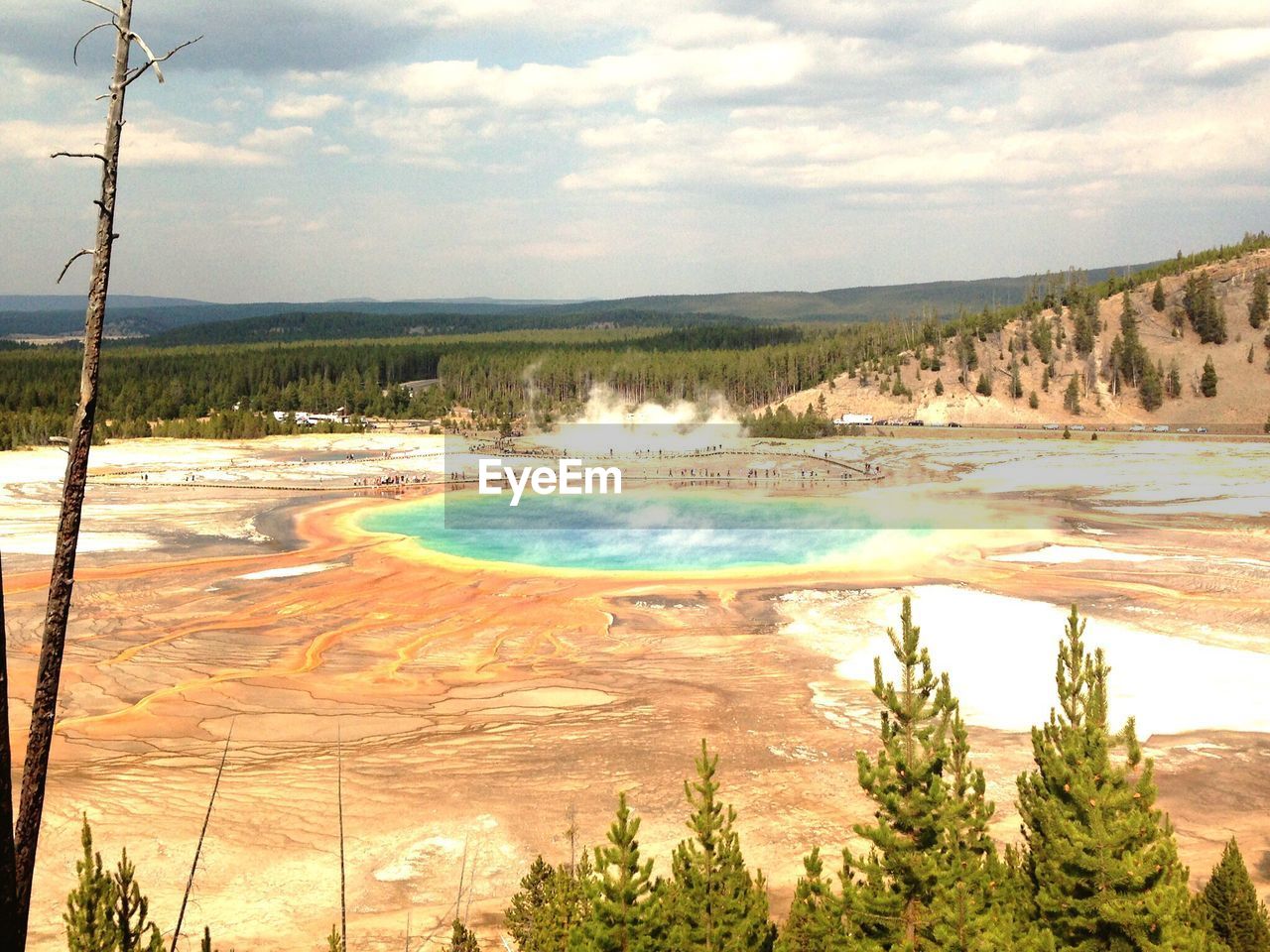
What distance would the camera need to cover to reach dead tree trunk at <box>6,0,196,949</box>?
200 inches

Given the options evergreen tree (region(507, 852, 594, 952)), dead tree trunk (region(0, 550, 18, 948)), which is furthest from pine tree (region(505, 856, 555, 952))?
dead tree trunk (region(0, 550, 18, 948))

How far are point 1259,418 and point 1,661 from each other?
10877 cm

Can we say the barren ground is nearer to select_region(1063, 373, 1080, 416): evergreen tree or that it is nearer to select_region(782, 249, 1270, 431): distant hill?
select_region(782, 249, 1270, 431): distant hill

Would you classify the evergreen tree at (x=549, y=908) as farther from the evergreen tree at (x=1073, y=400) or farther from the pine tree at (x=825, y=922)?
the evergreen tree at (x=1073, y=400)

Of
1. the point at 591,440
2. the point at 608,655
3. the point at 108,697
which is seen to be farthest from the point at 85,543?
the point at 591,440

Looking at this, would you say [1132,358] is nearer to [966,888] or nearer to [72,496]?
[966,888]

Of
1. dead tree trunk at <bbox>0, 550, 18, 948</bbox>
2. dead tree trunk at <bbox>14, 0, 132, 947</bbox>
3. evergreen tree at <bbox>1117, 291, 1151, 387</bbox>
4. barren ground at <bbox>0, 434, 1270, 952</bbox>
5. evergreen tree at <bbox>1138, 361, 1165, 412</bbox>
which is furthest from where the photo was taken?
evergreen tree at <bbox>1117, 291, 1151, 387</bbox>

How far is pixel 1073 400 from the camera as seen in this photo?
4045 inches

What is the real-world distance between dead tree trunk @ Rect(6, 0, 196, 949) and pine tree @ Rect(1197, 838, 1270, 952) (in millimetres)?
13382

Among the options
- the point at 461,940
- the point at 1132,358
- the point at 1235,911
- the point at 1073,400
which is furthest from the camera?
the point at 1132,358

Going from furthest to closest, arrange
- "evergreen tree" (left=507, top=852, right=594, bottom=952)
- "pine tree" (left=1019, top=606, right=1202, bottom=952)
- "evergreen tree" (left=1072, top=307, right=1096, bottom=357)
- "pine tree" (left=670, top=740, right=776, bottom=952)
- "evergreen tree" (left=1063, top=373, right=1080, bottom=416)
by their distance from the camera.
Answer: "evergreen tree" (left=1072, top=307, right=1096, bottom=357) → "evergreen tree" (left=1063, top=373, right=1080, bottom=416) → "evergreen tree" (left=507, top=852, right=594, bottom=952) → "pine tree" (left=670, top=740, right=776, bottom=952) → "pine tree" (left=1019, top=606, right=1202, bottom=952)

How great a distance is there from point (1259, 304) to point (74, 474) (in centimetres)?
12561

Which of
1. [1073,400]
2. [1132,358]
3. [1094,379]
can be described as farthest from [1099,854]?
[1132,358]

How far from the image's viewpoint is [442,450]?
292 ft
